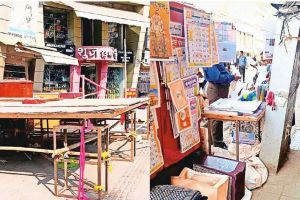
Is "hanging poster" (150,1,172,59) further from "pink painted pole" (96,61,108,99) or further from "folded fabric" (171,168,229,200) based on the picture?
"pink painted pole" (96,61,108,99)

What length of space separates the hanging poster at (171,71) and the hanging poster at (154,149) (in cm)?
24

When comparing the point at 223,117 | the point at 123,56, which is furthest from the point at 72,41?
the point at 223,117

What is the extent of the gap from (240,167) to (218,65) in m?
0.83

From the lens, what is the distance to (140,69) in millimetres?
10211

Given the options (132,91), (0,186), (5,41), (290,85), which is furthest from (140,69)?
(290,85)

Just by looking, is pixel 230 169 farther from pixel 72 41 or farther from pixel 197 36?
pixel 72 41

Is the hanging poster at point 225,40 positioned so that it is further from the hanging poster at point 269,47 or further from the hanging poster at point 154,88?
the hanging poster at point 154,88

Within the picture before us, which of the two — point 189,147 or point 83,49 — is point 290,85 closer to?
point 189,147

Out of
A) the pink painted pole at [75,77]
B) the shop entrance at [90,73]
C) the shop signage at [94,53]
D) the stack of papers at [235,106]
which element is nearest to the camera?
the stack of papers at [235,106]

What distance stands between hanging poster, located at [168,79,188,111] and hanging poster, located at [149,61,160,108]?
4.9 inches

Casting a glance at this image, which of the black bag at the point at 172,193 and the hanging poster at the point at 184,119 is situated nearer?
the black bag at the point at 172,193

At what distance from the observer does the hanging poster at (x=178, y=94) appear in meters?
1.98

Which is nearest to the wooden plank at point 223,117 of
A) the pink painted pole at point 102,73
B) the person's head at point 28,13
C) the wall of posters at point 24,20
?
the wall of posters at point 24,20

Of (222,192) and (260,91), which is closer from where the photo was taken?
(222,192)
